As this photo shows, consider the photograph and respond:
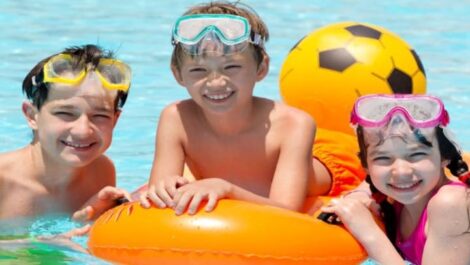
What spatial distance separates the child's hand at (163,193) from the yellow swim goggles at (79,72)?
0.91 m

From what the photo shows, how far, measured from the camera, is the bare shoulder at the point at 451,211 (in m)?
4.89

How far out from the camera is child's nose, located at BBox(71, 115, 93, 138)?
578 centimetres

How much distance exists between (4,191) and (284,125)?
1.58m

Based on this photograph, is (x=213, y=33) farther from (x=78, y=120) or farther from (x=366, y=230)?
(x=366, y=230)

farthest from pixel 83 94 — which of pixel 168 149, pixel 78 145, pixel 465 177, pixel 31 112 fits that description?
pixel 465 177

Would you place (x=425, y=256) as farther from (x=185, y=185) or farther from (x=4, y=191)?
(x=4, y=191)

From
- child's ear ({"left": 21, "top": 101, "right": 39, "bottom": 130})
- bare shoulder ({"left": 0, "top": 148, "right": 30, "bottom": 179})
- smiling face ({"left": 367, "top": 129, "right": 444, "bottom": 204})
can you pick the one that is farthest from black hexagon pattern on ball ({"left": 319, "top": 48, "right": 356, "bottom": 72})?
bare shoulder ({"left": 0, "top": 148, "right": 30, "bottom": 179})

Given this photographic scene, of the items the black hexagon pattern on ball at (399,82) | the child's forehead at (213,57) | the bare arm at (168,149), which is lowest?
the bare arm at (168,149)

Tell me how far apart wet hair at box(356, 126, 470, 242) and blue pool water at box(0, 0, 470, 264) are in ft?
8.21

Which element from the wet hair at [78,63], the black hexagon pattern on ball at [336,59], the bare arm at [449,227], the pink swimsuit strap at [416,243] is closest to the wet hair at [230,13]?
the wet hair at [78,63]

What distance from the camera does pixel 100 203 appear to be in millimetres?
5930

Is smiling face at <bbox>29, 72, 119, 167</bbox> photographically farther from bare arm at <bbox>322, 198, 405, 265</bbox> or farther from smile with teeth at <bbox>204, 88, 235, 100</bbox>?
bare arm at <bbox>322, 198, 405, 265</bbox>

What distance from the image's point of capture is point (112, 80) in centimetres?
593

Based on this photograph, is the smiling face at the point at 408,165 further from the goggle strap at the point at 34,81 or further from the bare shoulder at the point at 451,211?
the goggle strap at the point at 34,81
